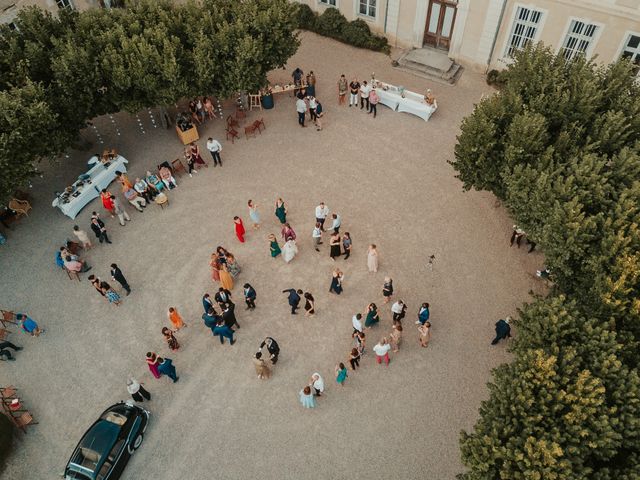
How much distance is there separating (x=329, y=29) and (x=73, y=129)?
1579 centimetres

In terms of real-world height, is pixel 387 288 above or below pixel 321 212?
below

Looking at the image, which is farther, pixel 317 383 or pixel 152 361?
pixel 152 361

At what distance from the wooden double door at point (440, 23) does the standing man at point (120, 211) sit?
18624 mm

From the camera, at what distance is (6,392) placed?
634 inches

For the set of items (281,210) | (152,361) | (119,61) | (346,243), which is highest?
(119,61)

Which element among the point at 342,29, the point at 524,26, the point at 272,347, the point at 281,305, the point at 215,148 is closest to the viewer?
the point at 272,347

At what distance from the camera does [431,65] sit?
88.8ft

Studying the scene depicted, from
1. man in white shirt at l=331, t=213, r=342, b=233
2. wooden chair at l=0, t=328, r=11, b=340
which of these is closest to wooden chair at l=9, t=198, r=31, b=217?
wooden chair at l=0, t=328, r=11, b=340

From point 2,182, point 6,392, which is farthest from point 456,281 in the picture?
point 2,182

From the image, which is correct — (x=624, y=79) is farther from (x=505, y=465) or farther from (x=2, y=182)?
(x=2, y=182)

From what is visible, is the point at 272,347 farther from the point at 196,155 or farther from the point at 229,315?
the point at 196,155

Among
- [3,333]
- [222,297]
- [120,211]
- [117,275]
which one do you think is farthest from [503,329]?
[3,333]

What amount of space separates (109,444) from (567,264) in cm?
1398

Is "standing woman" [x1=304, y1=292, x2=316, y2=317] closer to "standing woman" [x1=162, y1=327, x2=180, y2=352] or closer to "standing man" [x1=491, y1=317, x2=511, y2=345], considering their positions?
"standing woman" [x1=162, y1=327, x2=180, y2=352]
